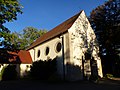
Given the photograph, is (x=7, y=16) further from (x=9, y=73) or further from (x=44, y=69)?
(x=9, y=73)

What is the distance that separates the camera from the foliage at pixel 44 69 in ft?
79.6

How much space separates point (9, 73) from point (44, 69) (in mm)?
6749

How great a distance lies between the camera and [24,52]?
120 feet

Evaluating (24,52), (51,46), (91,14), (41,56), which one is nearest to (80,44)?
(51,46)

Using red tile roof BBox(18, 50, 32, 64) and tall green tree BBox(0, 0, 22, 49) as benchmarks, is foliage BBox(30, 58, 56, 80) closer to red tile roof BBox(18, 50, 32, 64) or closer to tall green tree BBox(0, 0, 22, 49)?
red tile roof BBox(18, 50, 32, 64)

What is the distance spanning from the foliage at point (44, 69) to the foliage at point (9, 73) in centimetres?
416

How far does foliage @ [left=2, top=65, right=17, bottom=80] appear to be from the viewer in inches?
1069

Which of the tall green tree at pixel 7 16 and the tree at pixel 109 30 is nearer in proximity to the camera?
the tall green tree at pixel 7 16

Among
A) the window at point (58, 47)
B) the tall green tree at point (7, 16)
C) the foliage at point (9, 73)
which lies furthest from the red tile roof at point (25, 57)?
the tall green tree at point (7, 16)

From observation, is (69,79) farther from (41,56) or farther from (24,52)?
(24,52)

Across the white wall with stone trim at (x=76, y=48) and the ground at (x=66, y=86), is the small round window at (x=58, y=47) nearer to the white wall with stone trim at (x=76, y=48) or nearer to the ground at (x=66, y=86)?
the white wall with stone trim at (x=76, y=48)

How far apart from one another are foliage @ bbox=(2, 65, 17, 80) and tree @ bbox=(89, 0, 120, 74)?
16182mm

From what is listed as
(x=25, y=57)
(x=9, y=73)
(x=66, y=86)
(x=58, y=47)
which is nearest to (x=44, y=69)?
(x=58, y=47)

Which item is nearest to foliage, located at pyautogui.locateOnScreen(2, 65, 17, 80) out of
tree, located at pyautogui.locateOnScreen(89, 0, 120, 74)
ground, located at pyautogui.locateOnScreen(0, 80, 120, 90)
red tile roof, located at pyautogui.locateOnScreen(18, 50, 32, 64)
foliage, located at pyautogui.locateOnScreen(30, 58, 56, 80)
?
red tile roof, located at pyautogui.locateOnScreen(18, 50, 32, 64)
